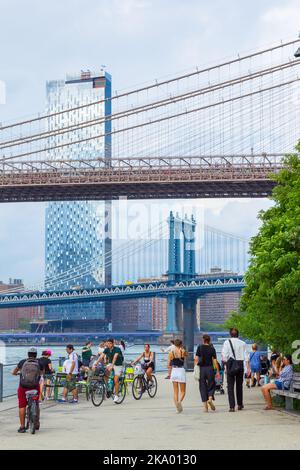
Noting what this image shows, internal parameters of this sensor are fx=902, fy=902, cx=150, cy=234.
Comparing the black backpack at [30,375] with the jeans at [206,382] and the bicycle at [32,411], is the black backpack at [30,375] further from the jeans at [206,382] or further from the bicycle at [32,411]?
the jeans at [206,382]

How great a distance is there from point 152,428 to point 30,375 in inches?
75.7

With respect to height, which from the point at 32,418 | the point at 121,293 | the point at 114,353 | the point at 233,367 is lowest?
the point at 32,418

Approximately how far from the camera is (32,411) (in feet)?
41.5

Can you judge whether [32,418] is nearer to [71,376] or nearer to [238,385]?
[238,385]

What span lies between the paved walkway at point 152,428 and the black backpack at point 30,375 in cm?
68

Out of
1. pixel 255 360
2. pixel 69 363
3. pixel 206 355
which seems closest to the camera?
pixel 206 355

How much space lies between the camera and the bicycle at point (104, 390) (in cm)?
1798

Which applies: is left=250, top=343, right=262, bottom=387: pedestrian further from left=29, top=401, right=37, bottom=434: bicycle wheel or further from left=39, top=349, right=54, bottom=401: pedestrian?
left=29, top=401, right=37, bottom=434: bicycle wheel

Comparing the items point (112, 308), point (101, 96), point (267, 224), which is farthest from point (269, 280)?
point (101, 96)

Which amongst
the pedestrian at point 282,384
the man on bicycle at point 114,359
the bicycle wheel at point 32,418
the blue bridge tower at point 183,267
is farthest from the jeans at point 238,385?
the blue bridge tower at point 183,267

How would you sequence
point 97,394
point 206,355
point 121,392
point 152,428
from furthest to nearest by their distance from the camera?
point 121,392
point 97,394
point 206,355
point 152,428

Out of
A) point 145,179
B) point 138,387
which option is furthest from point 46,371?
point 145,179
